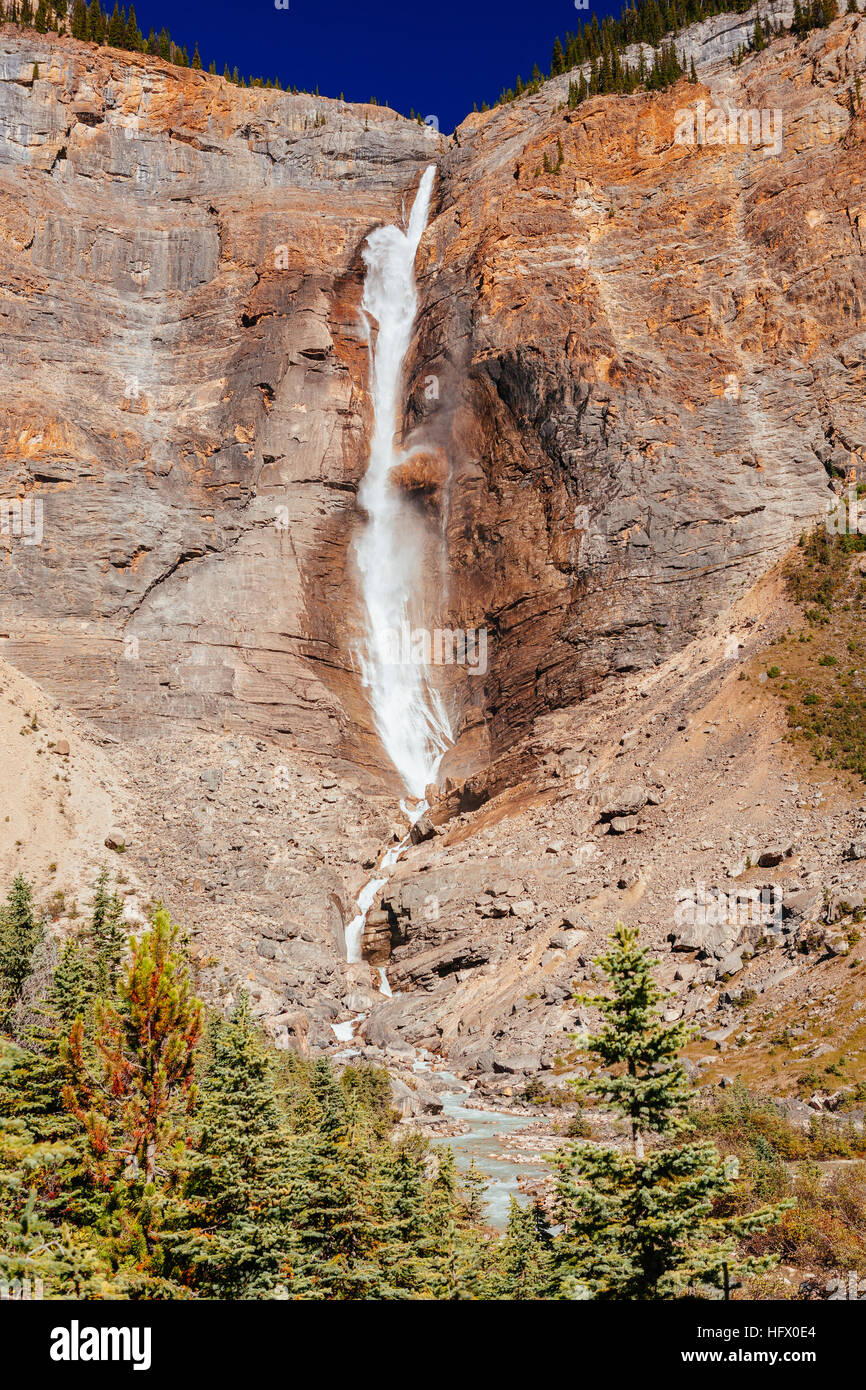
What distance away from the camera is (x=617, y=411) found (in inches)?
2281

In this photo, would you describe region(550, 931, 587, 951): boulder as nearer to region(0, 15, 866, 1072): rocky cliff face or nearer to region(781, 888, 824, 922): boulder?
region(0, 15, 866, 1072): rocky cliff face

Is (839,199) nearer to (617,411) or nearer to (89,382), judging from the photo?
(617,411)

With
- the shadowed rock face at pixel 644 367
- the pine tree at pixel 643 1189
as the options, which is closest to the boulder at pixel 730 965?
the pine tree at pixel 643 1189

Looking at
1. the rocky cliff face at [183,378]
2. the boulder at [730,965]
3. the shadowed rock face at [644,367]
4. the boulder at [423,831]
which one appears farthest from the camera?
the rocky cliff face at [183,378]

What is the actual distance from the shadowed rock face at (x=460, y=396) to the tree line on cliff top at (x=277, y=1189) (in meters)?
40.2

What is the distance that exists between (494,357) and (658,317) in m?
10.2

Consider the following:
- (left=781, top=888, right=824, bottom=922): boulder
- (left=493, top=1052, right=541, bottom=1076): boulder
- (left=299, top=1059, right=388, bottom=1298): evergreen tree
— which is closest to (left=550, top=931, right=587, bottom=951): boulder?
(left=493, top=1052, right=541, bottom=1076): boulder

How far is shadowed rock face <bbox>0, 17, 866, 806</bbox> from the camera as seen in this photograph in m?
55.4

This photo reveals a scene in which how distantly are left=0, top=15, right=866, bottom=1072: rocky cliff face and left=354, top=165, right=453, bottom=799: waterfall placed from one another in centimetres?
147

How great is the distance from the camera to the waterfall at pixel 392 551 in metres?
61.0

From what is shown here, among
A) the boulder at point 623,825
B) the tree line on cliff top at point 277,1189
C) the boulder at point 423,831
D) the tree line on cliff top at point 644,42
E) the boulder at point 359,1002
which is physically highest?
the tree line on cliff top at point 644,42

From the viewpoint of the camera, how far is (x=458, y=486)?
64.6 m

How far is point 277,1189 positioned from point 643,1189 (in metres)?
4.93

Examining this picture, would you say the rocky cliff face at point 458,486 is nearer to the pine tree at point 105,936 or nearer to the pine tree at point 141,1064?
the pine tree at point 105,936
